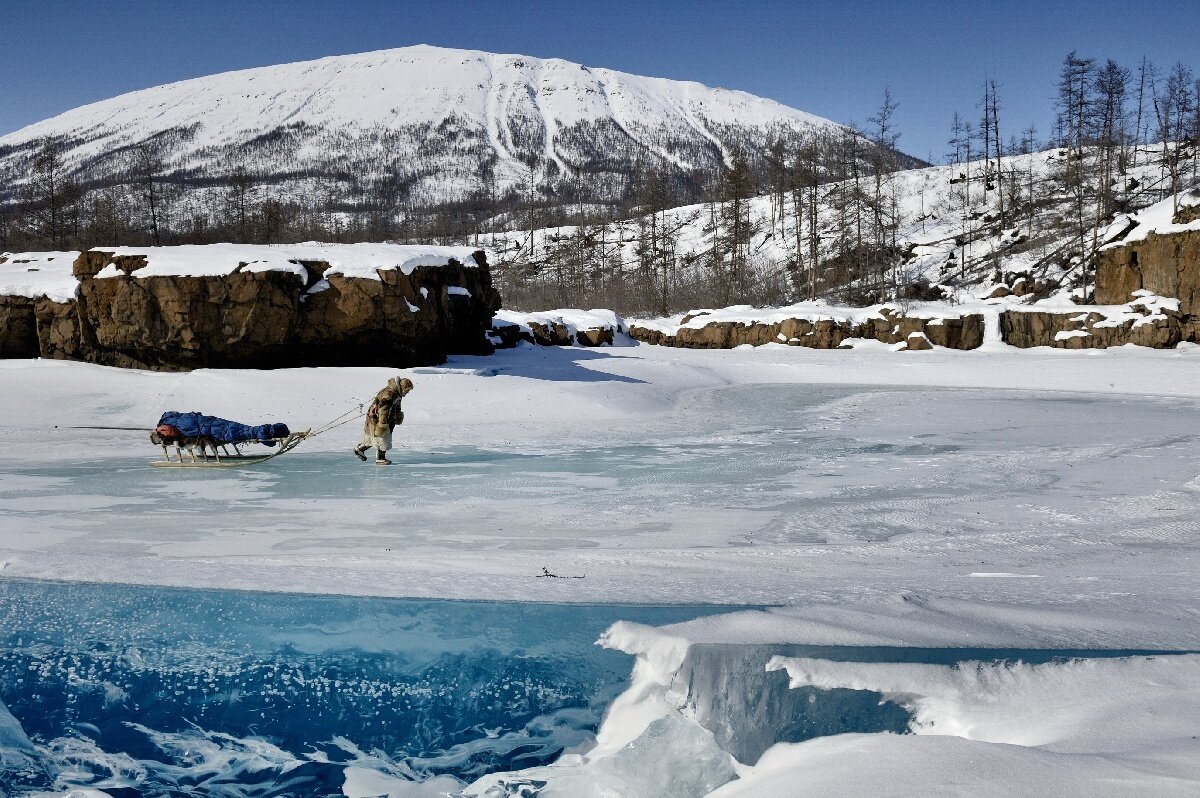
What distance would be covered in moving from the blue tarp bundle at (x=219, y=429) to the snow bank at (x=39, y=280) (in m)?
9.01

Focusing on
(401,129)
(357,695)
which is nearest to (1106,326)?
(357,695)

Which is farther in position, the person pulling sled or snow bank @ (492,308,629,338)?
snow bank @ (492,308,629,338)

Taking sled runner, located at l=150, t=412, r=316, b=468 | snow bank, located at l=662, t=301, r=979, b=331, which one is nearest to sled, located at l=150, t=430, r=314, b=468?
sled runner, located at l=150, t=412, r=316, b=468

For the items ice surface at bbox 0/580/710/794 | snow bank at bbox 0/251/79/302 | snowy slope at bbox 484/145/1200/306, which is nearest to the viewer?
ice surface at bbox 0/580/710/794

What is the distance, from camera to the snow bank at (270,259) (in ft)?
54.6

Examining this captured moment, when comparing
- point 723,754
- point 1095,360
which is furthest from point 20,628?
point 1095,360

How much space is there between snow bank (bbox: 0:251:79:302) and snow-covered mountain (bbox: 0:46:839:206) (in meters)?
98.1

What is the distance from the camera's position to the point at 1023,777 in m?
2.09

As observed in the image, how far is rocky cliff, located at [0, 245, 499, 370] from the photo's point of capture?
1669cm

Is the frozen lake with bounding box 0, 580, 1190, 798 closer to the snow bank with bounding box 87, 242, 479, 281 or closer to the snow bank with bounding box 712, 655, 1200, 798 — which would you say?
the snow bank with bounding box 712, 655, 1200, 798

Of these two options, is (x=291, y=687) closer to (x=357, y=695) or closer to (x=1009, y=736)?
(x=357, y=695)

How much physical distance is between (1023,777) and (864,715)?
2.53 feet

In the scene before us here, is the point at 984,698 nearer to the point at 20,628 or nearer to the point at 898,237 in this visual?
the point at 20,628

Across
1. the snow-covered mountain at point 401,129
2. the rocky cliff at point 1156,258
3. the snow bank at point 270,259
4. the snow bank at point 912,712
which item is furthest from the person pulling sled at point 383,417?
the snow-covered mountain at point 401,129
